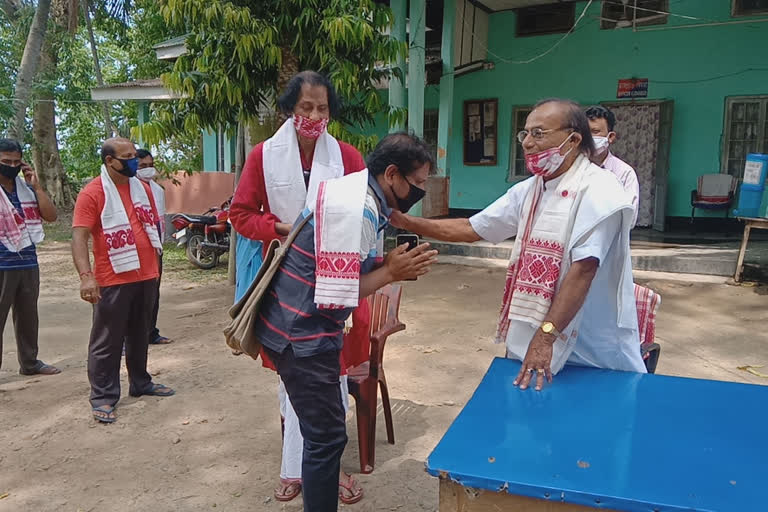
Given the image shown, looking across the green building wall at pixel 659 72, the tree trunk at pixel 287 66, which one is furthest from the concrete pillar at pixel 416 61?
the tree trunk at pixel 287 66

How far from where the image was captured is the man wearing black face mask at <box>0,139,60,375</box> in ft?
14.2

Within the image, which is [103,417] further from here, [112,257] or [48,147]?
[48,147]

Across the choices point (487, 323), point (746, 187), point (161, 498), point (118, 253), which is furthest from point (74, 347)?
point (746, 187)

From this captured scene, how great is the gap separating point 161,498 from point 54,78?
639 inches

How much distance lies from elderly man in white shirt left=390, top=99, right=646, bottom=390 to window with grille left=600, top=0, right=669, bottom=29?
8.99 m

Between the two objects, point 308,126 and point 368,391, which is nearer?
point 308,126

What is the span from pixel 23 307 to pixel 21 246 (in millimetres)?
474

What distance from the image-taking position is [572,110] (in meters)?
2.09

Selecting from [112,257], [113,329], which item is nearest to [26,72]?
[112,257]

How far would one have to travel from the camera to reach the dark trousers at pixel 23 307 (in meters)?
4.37

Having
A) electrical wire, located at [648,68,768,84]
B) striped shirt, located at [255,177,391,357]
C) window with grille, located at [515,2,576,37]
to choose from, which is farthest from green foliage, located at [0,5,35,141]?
striped shirt, located at [255,177,391,357]

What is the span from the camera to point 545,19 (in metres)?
10.9

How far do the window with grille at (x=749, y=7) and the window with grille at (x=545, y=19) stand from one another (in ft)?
8.15

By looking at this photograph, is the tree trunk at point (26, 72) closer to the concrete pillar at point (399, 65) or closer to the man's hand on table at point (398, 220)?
the concrete pillar at point (399, 65)
